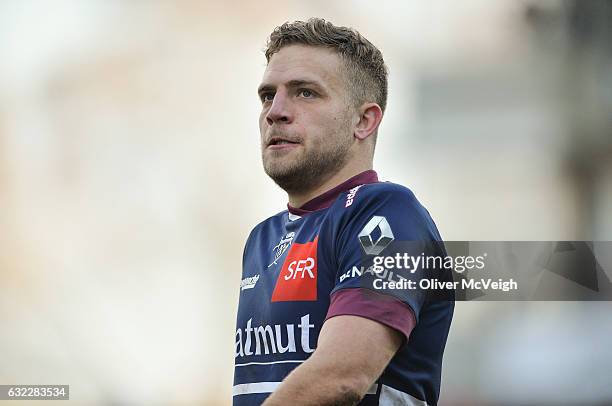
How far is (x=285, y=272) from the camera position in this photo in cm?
226

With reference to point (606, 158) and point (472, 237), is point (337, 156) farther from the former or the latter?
point (606, 158)

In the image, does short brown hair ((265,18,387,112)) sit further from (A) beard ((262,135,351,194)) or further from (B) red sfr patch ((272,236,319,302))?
(B) red sfr patch ((272,236,319,302))

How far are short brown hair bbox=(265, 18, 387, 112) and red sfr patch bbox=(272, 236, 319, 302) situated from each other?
0.52 m

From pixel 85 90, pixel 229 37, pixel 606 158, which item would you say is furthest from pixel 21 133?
pixel 606 158

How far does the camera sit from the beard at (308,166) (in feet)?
7.94

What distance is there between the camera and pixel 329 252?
7.06 ft

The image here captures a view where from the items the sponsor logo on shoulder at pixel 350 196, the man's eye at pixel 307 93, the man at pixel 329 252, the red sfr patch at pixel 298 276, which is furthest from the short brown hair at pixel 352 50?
the red sfr patch at pixel 298 276

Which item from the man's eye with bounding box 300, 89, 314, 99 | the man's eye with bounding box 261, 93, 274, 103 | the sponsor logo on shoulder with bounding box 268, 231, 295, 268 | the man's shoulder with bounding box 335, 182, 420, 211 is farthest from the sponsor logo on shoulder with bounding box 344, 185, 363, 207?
the man's eye with bounding box 261, 93, 274, 103

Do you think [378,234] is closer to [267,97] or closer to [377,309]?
[377,309]

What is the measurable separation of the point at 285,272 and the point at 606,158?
12.8ft

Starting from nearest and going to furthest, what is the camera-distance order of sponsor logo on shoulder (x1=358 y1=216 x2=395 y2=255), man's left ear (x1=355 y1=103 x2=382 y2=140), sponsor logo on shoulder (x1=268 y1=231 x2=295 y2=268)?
1. sponsor logo on shoulder (x1=358 y1=216 x2=395 y2=255)
2. sponsor logo on shoulder (x1=268 y1=231 x2=295 y2=268)
3. man's left ear (x1=355 y1=103 x2=382 y2=140)

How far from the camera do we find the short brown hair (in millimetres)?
2545

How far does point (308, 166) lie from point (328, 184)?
84 mm

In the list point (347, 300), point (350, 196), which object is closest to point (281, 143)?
point (350, 196)
